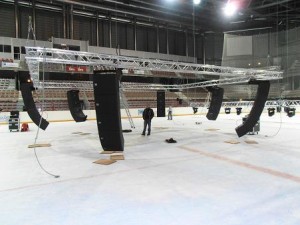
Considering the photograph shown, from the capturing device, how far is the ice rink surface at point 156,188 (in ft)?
10.4

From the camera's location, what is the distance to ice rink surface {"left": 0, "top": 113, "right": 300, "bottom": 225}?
3158 millimetres

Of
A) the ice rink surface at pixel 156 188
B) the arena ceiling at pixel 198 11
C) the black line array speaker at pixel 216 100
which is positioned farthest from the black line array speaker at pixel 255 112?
the arena ceiling at pixel 198 11

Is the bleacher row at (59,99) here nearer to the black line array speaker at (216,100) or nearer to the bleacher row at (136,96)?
the bleacher row at (136,96)

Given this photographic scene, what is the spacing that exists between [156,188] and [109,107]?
2934mm

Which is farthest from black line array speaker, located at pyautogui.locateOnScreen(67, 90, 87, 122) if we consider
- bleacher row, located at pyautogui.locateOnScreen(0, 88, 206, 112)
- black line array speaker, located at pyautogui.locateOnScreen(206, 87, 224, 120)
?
black line array speaker, located at pyautogui.locateOnScreen(206, 87, 224, 120)

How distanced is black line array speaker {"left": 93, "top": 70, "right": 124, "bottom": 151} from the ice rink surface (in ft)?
2.04

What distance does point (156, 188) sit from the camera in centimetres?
423

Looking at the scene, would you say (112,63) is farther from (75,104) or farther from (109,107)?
(75,104)

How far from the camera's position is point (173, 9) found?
2194cm

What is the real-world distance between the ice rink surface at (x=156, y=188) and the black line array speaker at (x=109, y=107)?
623 millimetres

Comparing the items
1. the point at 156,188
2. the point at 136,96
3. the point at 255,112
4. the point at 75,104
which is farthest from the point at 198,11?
the point at 156,188

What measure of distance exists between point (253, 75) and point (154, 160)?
889 cm

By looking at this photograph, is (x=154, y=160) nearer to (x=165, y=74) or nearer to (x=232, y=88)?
(x=232, y=88)

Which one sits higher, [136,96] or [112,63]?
[112,63]
